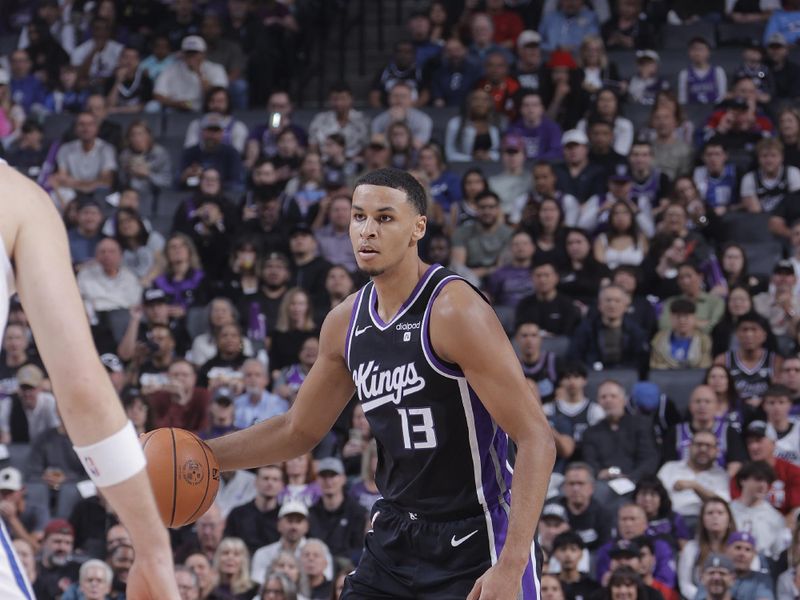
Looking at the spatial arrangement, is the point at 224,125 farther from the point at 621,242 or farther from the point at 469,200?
the point at 621,242

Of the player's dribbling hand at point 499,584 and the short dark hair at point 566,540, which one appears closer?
the player's dribbling hand at point 499,584

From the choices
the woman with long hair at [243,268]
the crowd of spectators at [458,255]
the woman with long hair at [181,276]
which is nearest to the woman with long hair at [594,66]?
the crowd of spectators at [458,255]

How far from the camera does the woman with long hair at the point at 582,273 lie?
1213cm

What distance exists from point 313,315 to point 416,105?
3.55 meters

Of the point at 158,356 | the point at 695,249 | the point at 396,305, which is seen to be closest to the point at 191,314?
the point at 158,356

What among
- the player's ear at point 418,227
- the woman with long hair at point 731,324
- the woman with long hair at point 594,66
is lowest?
the woman with long hair at point 731,324

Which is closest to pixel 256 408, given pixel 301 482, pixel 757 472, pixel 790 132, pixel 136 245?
pixel 301 482

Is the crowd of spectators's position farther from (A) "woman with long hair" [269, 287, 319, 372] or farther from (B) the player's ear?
(B) the player's ear

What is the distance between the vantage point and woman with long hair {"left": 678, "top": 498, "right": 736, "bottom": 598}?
9500 mm

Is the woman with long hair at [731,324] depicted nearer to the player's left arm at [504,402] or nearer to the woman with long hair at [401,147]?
the woman with long hair at [401,147]

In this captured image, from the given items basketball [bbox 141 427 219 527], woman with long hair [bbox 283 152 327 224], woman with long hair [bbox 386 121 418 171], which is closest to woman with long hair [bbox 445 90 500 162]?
woman with long hair [bbox 386 121 418 171]

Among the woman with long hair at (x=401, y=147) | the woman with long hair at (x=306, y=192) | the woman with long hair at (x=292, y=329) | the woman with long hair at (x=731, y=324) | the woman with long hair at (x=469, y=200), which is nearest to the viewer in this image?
the woman with long hair at (x=731, y=324)

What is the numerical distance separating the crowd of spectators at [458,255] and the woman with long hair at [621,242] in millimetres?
43

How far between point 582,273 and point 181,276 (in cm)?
358
